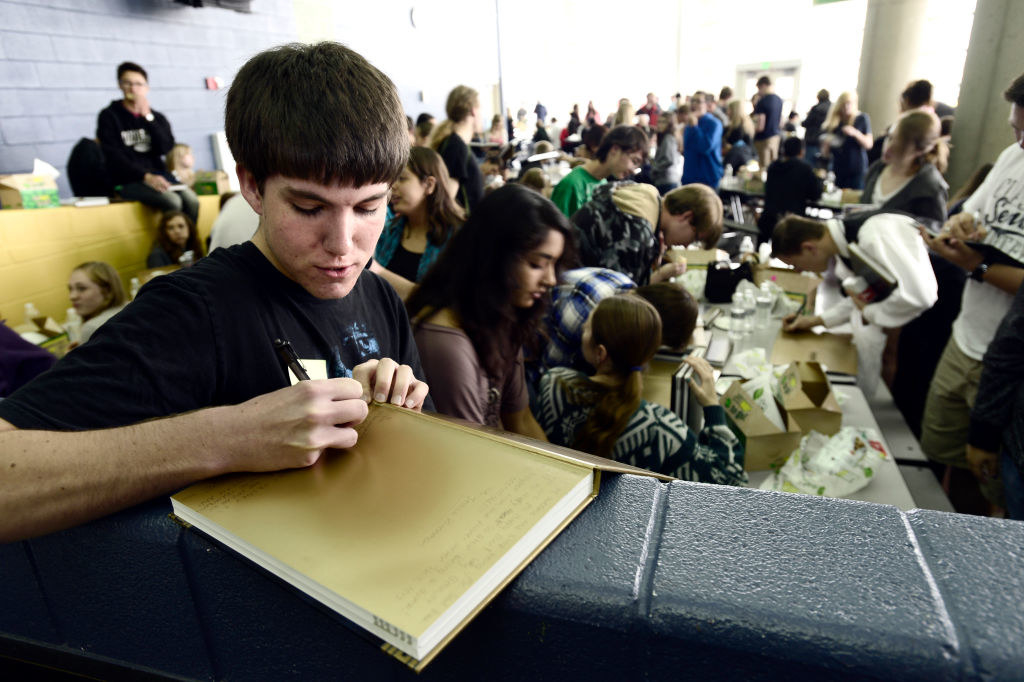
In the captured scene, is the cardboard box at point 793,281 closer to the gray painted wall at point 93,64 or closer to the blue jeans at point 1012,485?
the blue jeans at point 1012,485

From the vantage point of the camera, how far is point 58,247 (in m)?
3.88

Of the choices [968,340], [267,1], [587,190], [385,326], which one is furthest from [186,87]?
[968,340]

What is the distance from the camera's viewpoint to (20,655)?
0.74 m

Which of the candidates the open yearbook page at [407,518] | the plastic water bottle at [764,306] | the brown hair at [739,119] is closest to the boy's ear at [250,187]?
the open yearbook page at [407,518]

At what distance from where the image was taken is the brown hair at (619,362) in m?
1.75

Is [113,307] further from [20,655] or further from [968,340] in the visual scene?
[968,340]

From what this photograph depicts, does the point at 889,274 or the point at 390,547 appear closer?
the point at 390,547

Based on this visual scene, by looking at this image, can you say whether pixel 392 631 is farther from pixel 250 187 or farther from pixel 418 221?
pixel 418 221

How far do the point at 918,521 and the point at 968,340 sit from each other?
2.21 m

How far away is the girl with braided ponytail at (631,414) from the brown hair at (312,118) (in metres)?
1.14

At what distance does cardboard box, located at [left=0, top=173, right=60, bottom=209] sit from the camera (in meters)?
3.69

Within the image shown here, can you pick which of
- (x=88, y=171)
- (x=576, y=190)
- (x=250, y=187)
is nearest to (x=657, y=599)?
(x=250, y=187)

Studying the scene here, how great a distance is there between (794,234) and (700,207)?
63 cm

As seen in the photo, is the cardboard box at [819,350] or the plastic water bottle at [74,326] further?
the plastic water bottle at [74,326]
